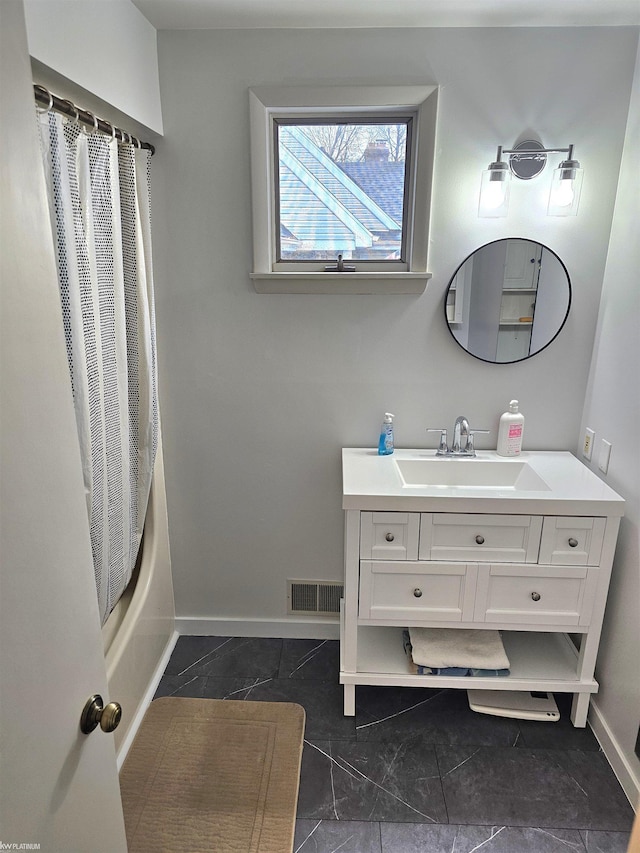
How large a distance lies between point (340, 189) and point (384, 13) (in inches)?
21.8

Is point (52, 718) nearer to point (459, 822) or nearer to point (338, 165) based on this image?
point (459, 822)

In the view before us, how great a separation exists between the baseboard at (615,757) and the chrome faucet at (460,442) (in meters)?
1.03

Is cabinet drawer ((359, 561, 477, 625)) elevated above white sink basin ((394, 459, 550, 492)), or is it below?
below

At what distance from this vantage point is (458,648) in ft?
6.76

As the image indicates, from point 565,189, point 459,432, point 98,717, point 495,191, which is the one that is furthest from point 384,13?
point 98,717

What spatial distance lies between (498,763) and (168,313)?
204 centimetres

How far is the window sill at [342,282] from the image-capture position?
2098mm

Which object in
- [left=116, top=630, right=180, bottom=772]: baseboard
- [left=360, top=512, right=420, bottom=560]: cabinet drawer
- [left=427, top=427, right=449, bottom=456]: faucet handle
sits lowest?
[left=116, top=630, right=180, bottom=772]: baseboard

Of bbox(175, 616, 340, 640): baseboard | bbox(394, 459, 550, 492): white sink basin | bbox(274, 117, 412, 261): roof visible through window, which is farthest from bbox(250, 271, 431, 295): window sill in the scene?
bbox(175, 616, 340, 640): baseboard

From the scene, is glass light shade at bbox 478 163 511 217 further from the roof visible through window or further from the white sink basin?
the white sink basin

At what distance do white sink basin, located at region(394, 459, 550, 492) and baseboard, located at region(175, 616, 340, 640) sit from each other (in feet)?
2.70

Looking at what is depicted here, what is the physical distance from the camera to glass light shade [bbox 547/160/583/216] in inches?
76.1

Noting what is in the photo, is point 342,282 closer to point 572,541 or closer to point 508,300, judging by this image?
point 508,300

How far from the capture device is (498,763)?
6.31ft
